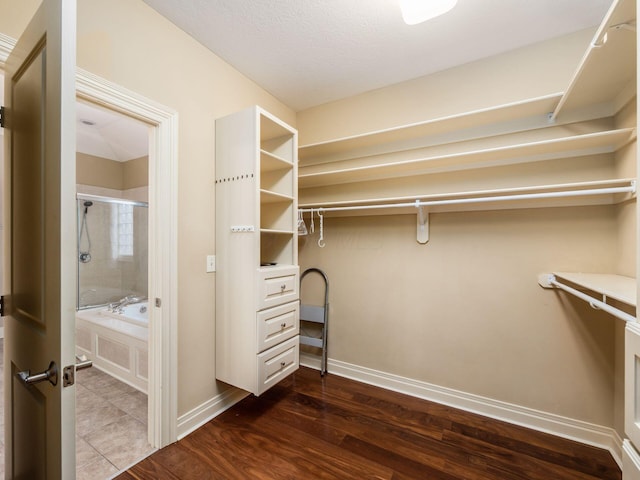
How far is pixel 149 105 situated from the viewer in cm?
159

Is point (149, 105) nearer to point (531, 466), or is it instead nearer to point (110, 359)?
point (110, 359)

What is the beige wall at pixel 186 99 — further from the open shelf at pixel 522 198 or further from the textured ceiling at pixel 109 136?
the textured ceiling at pixel 109 136

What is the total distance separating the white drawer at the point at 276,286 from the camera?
1817mm

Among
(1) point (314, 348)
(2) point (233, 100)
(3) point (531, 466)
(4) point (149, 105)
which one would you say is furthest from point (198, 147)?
(3) point (531, 466)

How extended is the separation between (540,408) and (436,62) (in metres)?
2.51

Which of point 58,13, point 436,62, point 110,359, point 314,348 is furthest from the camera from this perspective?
point 314,348

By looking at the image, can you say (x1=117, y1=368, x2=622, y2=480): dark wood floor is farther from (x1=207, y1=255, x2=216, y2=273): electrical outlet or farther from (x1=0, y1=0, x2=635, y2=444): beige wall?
(x1=207, y1=255, x2=216, y2=273): electrical outlet

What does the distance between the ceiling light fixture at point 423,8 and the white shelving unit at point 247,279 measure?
0.98 m

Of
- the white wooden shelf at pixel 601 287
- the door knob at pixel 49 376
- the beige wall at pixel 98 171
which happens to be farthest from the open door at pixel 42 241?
the beige wall at pixel 98 171

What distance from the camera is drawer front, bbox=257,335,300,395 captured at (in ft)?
5.95

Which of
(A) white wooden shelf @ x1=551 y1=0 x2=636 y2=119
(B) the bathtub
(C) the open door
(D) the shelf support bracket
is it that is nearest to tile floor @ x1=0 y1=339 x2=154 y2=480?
(B) the bathtub

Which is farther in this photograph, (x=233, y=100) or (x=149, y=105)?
(x=233, y=100)

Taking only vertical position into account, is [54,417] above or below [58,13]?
below

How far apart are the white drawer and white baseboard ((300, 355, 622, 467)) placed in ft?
3.27
